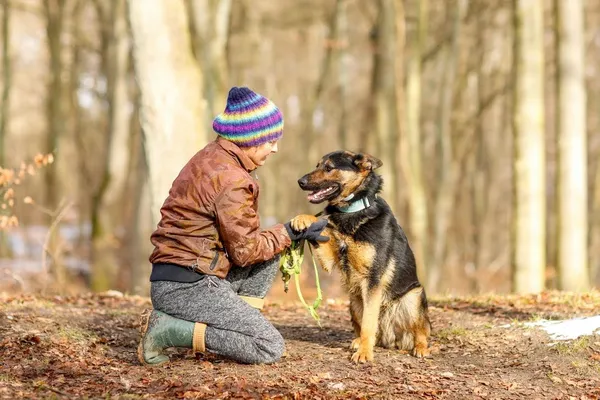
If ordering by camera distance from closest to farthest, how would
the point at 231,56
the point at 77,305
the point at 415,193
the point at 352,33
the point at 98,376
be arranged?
the point at 98,376
the point at 77,305
the point at 415,193
the point at 231,56
the point at 352,33

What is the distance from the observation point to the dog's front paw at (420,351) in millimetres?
6346

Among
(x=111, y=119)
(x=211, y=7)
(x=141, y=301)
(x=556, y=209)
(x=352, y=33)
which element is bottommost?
(x=141, y=301)

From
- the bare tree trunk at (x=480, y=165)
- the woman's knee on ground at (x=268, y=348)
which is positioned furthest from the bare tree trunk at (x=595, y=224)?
the woman's knee on ground at (x=268, y=348)

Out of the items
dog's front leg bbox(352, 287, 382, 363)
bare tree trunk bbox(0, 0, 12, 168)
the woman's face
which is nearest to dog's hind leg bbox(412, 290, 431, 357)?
dog's front leg bbox(352, 287, 382, 363)

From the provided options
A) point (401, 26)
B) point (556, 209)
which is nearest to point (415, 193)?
point (401, 26)

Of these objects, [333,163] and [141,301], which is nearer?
[333,163]

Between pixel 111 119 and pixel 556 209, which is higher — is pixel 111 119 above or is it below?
above

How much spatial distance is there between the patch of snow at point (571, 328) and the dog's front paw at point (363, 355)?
1.75 meters

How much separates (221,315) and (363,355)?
3.96ft

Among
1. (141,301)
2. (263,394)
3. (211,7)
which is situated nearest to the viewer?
(263,394)

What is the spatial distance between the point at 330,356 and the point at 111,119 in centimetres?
1360

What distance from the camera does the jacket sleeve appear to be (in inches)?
209

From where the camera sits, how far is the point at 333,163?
250 inches

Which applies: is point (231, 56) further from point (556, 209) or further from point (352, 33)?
point (556, 209)
